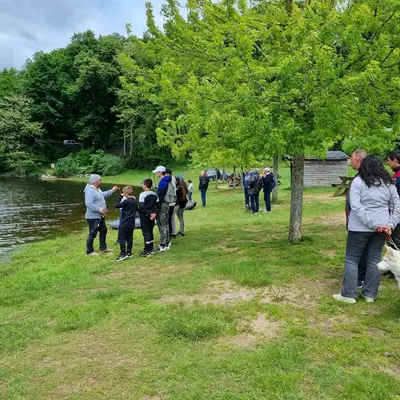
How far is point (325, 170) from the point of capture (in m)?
24.0

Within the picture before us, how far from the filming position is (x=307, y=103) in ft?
24.3

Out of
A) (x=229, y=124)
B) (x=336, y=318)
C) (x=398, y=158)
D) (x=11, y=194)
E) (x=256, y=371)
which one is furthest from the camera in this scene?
(x=11, y=194)

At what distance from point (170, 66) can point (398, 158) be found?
5088mm

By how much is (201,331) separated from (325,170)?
68.3 feet

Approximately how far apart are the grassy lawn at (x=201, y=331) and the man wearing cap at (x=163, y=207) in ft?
3.68

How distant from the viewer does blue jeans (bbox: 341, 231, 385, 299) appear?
544 cm

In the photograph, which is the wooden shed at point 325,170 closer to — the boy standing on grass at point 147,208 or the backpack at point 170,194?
the backpack at point 170,194

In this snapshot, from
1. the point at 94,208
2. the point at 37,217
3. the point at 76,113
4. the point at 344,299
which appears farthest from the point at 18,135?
the point at 344,299

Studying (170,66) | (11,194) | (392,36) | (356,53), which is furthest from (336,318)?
(11,194)

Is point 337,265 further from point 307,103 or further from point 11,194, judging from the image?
point 11,194

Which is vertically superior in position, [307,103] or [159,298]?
[307,103]

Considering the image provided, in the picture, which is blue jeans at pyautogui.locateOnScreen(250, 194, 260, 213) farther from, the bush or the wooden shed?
the bush

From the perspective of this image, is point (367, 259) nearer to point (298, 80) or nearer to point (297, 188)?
point (298, 80)

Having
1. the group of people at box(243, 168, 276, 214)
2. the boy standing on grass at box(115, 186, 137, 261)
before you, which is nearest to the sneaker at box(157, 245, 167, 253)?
the boy standing on grass at box(115, 186, 137, 261)
